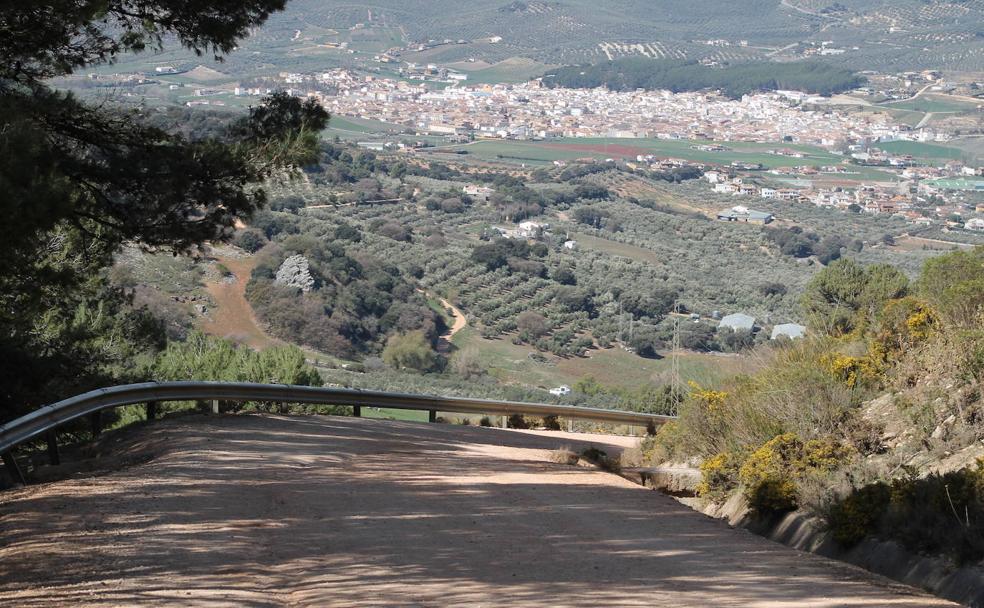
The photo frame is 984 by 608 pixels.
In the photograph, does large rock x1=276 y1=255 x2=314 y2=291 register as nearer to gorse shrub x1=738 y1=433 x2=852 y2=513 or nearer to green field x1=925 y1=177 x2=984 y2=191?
gorse shrub x1=738 y1=433 x2=852 y2=513

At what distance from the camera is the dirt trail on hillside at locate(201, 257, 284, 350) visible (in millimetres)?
42500

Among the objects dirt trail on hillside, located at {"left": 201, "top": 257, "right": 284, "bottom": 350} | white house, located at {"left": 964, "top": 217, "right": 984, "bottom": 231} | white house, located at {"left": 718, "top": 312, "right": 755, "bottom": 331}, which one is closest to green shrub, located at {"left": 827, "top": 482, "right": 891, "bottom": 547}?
dirt trail on hillside, located at {"left": 201, "top": 257, "right": 284, "bottom": 350}

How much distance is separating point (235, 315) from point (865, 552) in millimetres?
38929

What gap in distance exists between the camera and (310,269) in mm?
50719

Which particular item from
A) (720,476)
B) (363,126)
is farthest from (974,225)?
(720,476)

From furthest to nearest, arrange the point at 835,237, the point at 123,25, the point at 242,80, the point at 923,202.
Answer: the point at 242,80, the point at 923,202, the point at 835,237, the point at 123,25

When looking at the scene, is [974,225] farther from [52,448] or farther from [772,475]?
[52,448]

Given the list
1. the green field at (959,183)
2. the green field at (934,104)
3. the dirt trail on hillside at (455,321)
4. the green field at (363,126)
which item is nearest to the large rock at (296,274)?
the dirt trail on hillside at (455,321)

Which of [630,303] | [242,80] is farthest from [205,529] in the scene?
[242,80]

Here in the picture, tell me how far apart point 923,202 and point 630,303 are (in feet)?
121

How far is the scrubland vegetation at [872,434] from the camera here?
8.51 metres

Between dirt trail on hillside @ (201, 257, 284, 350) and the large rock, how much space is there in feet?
5.01

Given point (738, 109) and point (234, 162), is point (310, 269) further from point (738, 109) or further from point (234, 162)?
point (738, 109)

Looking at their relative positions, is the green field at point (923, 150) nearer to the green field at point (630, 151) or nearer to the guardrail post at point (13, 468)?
the green field at point (630, 151)
